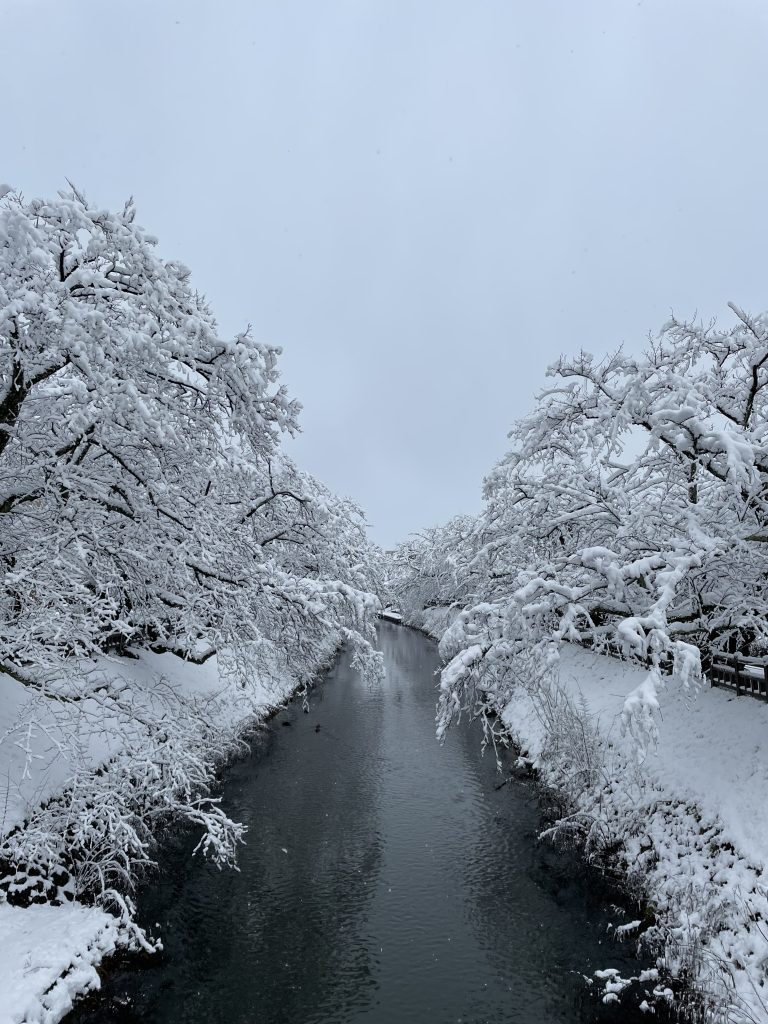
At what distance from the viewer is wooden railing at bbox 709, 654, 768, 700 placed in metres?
13.6

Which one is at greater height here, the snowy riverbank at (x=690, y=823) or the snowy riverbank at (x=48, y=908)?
the snowy riverbank at (x=690, y=823)

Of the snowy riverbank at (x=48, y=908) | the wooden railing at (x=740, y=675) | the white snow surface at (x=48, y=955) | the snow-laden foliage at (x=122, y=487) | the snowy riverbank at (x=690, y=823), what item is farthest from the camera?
the wooden railing at (x=740, y=675)

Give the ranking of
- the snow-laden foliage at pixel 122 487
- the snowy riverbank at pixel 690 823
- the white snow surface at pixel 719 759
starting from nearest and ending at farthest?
1. the snowy riverbank at pixel 690 823
2. the snow-laden foliage at pixel 122 487
3. the white snow surface at pixel 719 759

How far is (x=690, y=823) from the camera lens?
11.5m

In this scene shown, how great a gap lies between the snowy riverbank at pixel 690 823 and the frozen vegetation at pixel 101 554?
20.5 feet

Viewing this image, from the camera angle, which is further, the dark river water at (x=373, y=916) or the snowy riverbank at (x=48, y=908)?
the dark river water at (x=373, y=916)

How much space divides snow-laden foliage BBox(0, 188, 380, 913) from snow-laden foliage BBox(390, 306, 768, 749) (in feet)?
10.5

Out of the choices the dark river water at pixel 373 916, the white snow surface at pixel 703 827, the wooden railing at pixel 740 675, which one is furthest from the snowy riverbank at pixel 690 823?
the dark river water at pixel 373 916

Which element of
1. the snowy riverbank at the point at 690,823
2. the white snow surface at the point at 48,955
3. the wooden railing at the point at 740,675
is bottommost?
the white snow surface at the point at 48,955

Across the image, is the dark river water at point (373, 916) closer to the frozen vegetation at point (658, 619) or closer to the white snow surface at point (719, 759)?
the frozen vegetation at point (658, 619)

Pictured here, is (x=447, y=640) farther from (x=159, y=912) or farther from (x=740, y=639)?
(x=159, y=912)

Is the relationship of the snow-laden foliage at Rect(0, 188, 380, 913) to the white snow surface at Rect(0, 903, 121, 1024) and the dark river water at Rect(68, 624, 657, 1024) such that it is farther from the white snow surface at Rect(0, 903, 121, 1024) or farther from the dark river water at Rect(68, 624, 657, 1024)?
the dark river water at Rect(68, 624, 657, 1024)

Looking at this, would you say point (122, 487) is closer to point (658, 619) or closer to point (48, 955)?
point (48, 955)

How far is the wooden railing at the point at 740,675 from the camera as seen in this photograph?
13.6 meters
